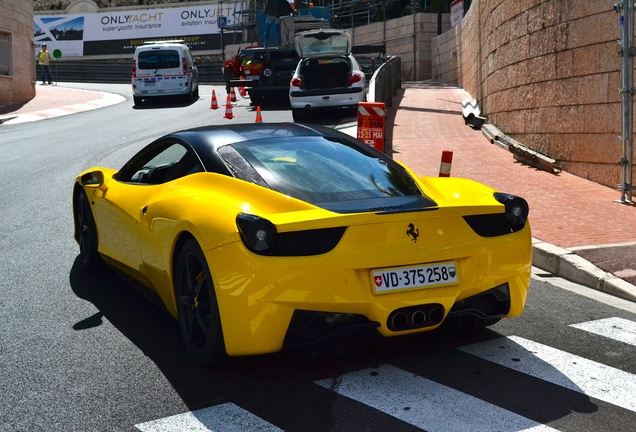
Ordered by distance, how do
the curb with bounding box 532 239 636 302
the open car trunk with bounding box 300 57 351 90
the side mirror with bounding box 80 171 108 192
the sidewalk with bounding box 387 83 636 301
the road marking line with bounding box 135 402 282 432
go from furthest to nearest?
the open car trunk with bounding box 300 57 351 90 → the sidewalk with bounding box 387 83 636 301 → the curb with bounding box 532 239 636 302 → the side mirror with bounding box 80 171 108 192 → the road marking line with bounding box 135 402 282 432

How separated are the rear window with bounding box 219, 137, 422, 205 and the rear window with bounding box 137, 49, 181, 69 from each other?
24.0 m

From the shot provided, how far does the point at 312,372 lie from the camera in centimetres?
473

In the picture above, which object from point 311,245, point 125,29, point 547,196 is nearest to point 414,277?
point 311,245

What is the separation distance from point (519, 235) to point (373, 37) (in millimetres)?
39968

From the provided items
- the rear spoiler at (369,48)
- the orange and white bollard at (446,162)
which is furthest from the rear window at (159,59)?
the orange and white bollard at (446,162)

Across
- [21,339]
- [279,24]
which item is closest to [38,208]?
[21,339]

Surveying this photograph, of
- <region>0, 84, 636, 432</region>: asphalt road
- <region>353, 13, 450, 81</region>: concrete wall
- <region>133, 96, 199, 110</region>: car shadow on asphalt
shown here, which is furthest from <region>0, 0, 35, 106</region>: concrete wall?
<region>0, 84, 636, 432</region>: asphalt road

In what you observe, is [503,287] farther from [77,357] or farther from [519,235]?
[77,357]

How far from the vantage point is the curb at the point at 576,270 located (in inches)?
267

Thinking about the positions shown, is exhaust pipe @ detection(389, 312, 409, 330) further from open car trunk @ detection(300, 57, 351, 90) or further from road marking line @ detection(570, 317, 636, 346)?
open car trunk @ detection(300, 57, 351, 90)

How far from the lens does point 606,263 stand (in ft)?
24.1

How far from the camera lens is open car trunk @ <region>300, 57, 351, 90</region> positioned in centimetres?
2183

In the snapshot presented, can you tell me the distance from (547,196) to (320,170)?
21.1 ft

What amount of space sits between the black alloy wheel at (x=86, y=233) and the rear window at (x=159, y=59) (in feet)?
72.6
